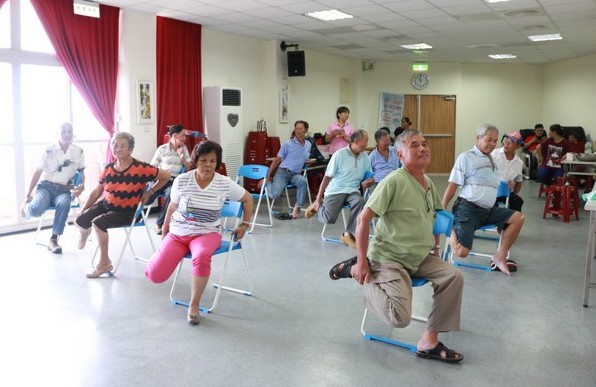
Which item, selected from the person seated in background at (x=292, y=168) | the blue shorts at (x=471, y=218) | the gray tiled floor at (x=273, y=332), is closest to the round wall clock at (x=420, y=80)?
the person seated in background at (x=292, y=168)

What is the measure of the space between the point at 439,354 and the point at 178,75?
6.26 m

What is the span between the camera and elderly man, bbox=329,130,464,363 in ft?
9.83

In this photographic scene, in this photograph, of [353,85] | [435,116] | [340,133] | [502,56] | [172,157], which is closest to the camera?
[172,157]

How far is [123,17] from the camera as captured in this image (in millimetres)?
7219

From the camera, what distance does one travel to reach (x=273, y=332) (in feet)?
11.3

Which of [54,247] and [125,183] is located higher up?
[125,183]

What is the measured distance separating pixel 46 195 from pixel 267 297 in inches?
113

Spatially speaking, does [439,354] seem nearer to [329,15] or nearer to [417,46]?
[329,15]

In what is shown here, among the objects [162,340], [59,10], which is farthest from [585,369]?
[59,10]

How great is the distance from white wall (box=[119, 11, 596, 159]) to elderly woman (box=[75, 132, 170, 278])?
3.00m

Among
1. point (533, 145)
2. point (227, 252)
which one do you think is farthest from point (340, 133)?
point (533, 145)

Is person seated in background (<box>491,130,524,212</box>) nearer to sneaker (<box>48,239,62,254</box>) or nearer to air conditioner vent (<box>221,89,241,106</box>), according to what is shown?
air conditioner vent (<box>221,89,241,106</box>)

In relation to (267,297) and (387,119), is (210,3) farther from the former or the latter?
(387,119)

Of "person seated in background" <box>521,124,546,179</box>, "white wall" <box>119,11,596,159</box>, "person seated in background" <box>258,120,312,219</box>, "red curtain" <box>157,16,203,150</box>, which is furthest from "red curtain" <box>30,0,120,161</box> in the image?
"person seated in background" <box>521,124,546,179</box>
